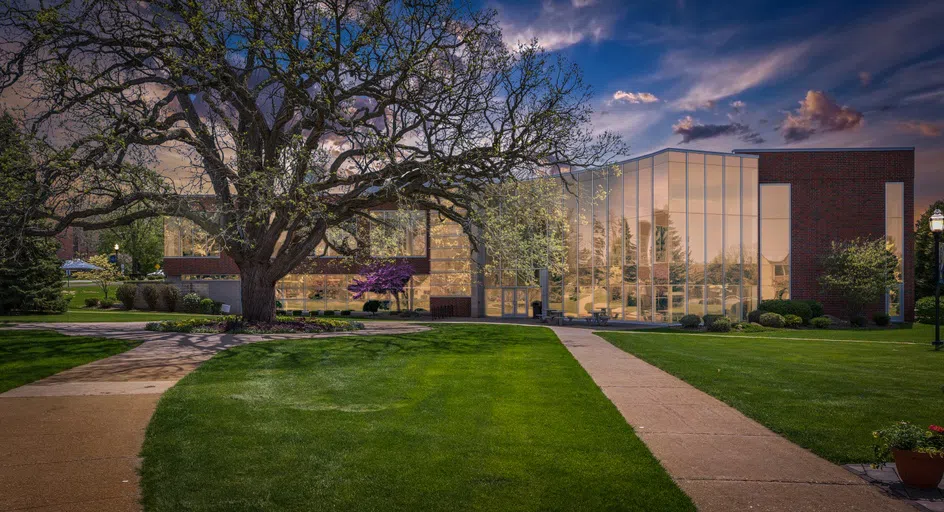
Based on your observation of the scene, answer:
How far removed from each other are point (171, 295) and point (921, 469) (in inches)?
1521

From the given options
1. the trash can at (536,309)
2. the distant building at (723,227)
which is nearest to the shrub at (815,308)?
the distant building at (723,227)

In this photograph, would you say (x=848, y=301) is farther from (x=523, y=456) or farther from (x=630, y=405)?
(x=523, y=456)

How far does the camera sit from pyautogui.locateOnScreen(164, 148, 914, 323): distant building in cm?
3005

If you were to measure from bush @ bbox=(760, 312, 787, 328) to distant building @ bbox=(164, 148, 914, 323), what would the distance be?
6.30 feet

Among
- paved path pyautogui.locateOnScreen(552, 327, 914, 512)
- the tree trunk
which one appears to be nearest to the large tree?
the tree trunk

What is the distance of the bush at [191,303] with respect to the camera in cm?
3572

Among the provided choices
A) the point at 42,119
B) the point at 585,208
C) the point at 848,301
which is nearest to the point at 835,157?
the point at 848,301

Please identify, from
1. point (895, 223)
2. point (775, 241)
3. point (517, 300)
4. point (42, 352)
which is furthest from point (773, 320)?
point (42, 352)

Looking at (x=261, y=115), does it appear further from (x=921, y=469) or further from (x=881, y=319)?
(x=881, y=319)

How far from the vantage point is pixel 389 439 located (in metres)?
7.09

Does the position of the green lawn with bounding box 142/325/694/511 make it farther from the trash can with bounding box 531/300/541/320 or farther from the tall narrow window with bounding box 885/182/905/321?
the tall narrow window with bounding box 885/182/905/321

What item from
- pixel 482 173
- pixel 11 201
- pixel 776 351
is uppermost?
pixel 482 173

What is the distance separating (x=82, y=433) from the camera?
7152 millimetres

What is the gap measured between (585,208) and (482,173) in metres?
16.7
